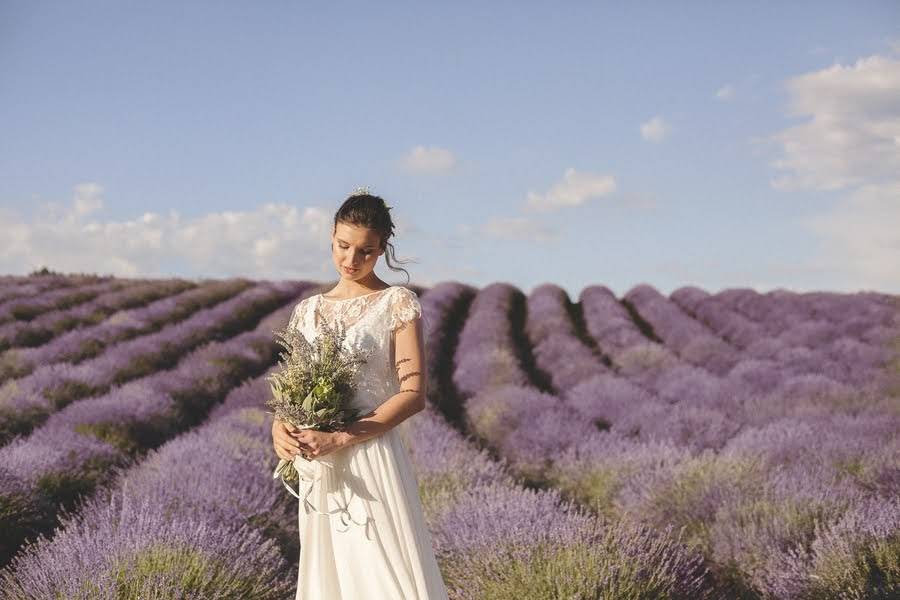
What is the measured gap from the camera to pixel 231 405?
315 inches

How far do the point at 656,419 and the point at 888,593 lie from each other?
3.88 meters

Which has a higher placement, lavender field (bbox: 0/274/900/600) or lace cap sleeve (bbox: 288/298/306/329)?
lace cap sleeve (bbox: 288/298/306/329)

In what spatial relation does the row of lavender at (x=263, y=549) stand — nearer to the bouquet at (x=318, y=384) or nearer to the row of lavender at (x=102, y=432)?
the bouquet at (x=318, y=384)

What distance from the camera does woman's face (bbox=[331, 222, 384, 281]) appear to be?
2.32 meters

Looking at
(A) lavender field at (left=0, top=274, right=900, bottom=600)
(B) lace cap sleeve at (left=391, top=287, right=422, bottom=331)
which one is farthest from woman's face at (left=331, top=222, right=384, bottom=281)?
(A) lavender field at (left=0, top=274, right=900, bottom=600)

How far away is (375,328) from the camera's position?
92.5 inches

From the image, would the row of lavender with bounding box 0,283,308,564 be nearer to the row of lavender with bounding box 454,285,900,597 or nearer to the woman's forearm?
the woman's forearm

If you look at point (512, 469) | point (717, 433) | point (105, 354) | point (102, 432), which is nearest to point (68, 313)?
point (105, 354)

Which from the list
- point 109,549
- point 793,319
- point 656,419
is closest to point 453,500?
point 109,549

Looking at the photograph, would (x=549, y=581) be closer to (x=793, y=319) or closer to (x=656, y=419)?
(x=656, y=419)

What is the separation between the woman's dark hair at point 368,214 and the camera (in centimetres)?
232

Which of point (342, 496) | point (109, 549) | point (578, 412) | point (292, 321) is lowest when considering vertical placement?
point (578, 412)

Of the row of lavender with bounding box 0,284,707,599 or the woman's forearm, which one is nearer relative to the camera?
the woman's forearm

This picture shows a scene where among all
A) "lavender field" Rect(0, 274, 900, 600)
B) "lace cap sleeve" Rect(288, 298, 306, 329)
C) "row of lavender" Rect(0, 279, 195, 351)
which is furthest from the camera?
"row of lavender" Rect(0, 279, 195, 351)
